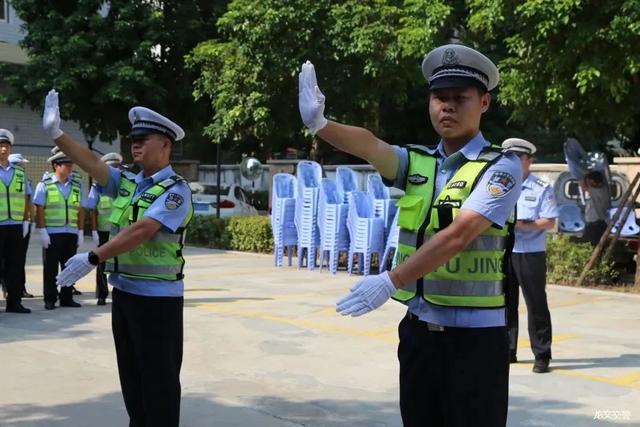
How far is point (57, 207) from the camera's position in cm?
971

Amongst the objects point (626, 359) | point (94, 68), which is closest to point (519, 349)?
point (626, 359)

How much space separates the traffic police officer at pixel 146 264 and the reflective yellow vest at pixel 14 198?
5437 millimetres

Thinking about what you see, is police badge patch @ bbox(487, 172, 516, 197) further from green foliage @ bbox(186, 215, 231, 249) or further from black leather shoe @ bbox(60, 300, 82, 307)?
green foliage @ bbox(186, 215, 231, 249)

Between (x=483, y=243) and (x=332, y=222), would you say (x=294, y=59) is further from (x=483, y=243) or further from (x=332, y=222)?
(x=483, y=243)

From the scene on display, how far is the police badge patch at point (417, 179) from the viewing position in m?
2.94

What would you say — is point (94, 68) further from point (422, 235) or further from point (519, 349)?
point (422, 235)

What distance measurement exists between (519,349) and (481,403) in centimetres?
490

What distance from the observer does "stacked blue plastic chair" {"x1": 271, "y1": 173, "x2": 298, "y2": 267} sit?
14.0m

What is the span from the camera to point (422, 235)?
2.86 m

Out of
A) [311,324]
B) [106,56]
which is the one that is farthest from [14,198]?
[106,56]

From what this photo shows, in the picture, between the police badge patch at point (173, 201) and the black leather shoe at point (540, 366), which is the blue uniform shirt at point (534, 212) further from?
the police badge patch at point (173, 201)

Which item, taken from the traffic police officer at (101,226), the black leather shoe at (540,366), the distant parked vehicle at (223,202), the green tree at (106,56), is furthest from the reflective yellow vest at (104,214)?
the green tree at (106,56)

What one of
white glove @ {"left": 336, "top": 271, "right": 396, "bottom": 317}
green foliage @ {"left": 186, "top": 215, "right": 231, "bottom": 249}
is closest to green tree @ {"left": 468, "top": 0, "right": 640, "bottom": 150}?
green foliage @ {"left": 186, "top": 215, "right": 231, "bottom": 249}

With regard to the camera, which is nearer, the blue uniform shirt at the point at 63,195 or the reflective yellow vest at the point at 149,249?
the reflective yellow vest at the point at 149,249
